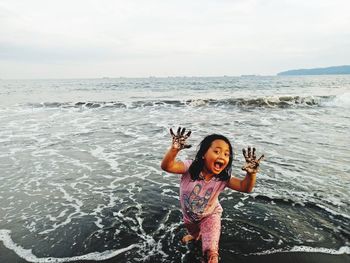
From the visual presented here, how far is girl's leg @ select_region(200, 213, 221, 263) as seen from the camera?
11.7 feet

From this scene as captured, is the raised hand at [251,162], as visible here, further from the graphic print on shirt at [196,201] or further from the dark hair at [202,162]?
the graphic print on shirt at [196,201]

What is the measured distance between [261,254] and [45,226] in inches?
125

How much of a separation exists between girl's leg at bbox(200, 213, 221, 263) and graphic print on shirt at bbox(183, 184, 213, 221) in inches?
5.3

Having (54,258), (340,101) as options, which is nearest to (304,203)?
(54,258)

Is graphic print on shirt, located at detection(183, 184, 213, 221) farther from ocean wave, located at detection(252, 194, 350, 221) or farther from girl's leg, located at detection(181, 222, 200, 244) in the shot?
ocean wave, located at detection(252, 194, 350, 221)

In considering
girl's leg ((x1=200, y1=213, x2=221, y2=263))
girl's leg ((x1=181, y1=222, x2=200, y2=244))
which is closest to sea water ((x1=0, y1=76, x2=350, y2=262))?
girl's leg ((x1=181, y1=222, x2=200, y2=244))

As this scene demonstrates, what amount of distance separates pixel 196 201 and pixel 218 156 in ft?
2.30

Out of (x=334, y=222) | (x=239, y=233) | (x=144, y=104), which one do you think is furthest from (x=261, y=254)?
(x=144, y=104)

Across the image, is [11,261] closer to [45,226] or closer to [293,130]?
[45,226]

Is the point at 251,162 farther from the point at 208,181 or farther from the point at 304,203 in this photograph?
the point at 304,203

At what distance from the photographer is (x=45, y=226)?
4.88 metres

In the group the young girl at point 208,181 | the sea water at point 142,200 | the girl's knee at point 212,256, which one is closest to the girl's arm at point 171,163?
the young girl at point 208,181

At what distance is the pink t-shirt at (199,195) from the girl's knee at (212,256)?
17.5 inches

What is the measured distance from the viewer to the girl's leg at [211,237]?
11.7 feet
